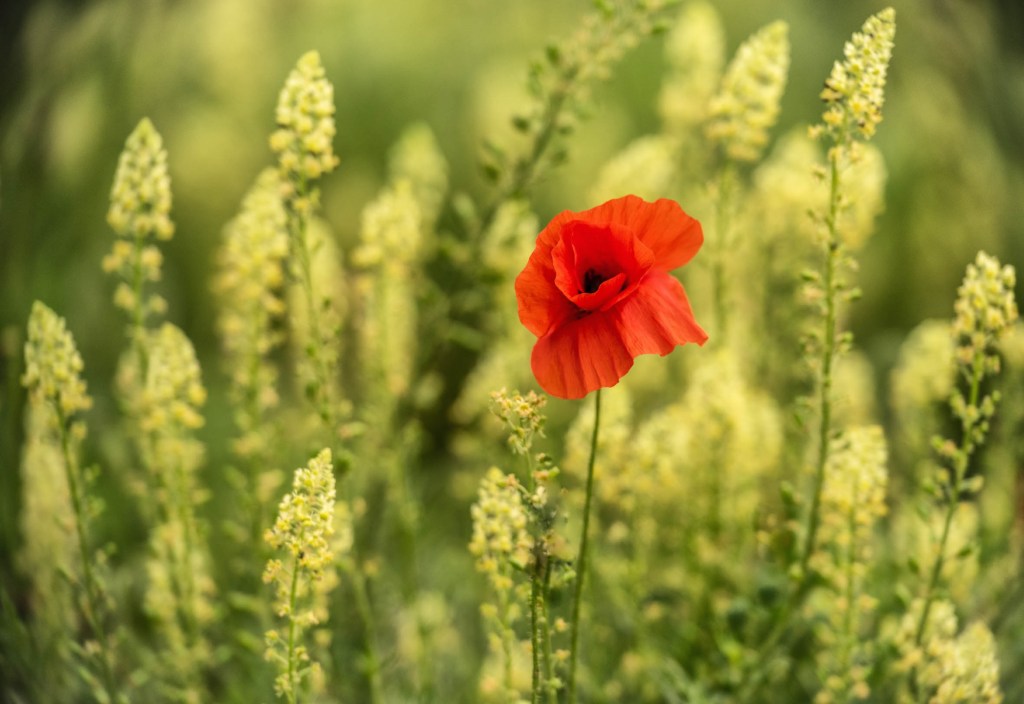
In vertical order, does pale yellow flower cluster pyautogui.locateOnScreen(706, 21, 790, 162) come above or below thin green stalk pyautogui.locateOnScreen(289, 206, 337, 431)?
above

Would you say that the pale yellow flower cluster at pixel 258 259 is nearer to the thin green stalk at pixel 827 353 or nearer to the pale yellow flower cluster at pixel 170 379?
the pale yellow flower cluster at pixel 170 379

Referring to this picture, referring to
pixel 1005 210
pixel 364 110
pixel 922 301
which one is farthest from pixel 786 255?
pixel 364 110

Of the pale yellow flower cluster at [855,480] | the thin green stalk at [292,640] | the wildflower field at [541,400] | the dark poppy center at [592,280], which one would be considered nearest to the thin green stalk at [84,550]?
the wildflower field at [541,400]

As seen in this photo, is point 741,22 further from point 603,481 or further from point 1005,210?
point 603,481

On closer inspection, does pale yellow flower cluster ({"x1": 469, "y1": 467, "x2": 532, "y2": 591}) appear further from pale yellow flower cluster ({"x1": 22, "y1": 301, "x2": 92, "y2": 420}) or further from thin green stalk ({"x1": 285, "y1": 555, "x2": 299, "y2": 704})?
pale yellow flower cluster ({"x1": 22, "y1": 301, "x2": 92, "y2": 420})

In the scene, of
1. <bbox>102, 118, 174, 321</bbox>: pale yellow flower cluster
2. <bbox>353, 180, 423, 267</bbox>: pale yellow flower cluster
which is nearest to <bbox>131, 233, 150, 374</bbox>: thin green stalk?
<bbox>102, 118, 174, 321</bbox>: pale yellow flower cluster

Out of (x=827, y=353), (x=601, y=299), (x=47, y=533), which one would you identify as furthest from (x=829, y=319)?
(x=47, y=533)

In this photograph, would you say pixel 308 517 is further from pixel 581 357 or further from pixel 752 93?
pixel 752 93
